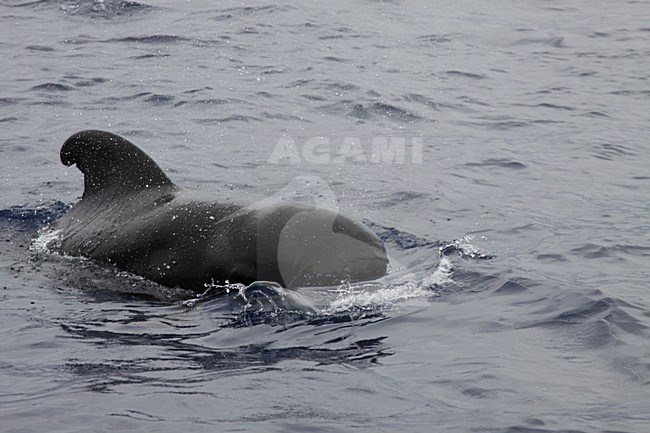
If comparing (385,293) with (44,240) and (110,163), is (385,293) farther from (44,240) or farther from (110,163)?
(44,240)

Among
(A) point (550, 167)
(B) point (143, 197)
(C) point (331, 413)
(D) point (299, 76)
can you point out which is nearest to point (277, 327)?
(C) point (331, 413)

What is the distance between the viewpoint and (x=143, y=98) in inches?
761

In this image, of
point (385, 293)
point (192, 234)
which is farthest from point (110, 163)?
point (385, 293)

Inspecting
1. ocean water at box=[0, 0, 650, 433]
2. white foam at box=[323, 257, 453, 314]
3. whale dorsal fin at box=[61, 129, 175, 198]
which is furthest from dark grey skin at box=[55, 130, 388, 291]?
ocean water at box=[0, 0, 650, 433]

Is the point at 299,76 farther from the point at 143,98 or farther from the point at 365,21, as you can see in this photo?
the point at 365,21

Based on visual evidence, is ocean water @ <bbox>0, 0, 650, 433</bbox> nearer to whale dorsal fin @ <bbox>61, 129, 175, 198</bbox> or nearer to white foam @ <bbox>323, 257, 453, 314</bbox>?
white foam @ <bbox>323, 257, 453, 314</bbox>

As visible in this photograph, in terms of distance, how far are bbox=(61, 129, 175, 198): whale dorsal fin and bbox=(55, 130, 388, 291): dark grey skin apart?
1cm

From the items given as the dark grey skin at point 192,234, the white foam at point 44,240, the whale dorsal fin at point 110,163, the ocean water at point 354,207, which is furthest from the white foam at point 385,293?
the white foam at point 44,240

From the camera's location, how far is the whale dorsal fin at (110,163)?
10.4 m

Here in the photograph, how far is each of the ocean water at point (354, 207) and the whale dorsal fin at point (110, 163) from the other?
98cm

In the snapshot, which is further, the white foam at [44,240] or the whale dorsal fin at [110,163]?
the white foam at [44,240]

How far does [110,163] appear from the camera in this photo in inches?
419

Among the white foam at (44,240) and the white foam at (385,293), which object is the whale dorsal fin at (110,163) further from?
the white foam at (385,293)

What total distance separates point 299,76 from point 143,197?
11.8 meters
